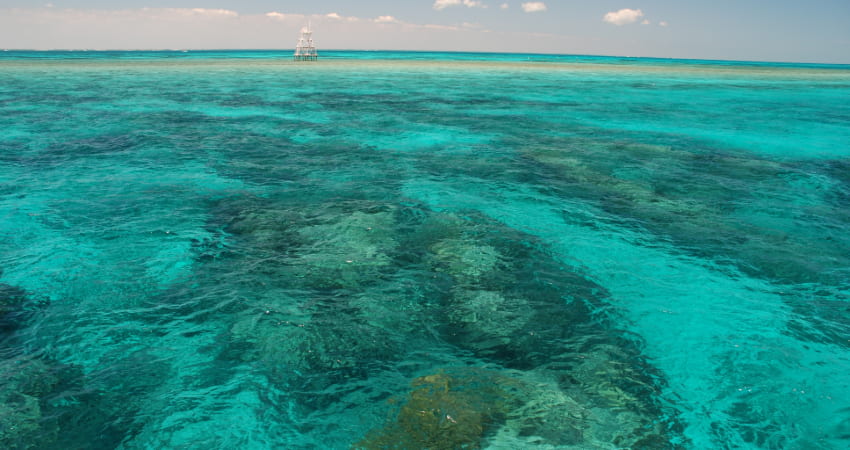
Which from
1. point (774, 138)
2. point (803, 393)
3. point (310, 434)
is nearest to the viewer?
point (310, 434)

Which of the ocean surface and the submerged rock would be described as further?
the ocean surface

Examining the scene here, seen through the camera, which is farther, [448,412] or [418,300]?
[418,300]

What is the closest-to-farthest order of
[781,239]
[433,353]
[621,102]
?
[433,353]
[781,239]
[621,102]

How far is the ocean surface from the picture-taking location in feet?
20.3

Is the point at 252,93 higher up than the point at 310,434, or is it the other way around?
the point at 252,93

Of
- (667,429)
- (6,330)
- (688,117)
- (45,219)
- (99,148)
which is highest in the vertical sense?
(688,117)

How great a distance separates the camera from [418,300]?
8.96 m

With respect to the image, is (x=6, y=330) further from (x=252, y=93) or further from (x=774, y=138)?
(x=252, y=93)

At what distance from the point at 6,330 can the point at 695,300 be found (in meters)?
13.2

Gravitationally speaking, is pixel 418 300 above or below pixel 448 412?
above

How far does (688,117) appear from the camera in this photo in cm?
3356

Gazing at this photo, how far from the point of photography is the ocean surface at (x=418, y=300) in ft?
20.3

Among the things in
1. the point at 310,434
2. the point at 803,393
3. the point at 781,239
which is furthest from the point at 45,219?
the point at 781,239

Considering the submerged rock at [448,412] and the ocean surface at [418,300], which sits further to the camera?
the ocean surface at [418,300]
